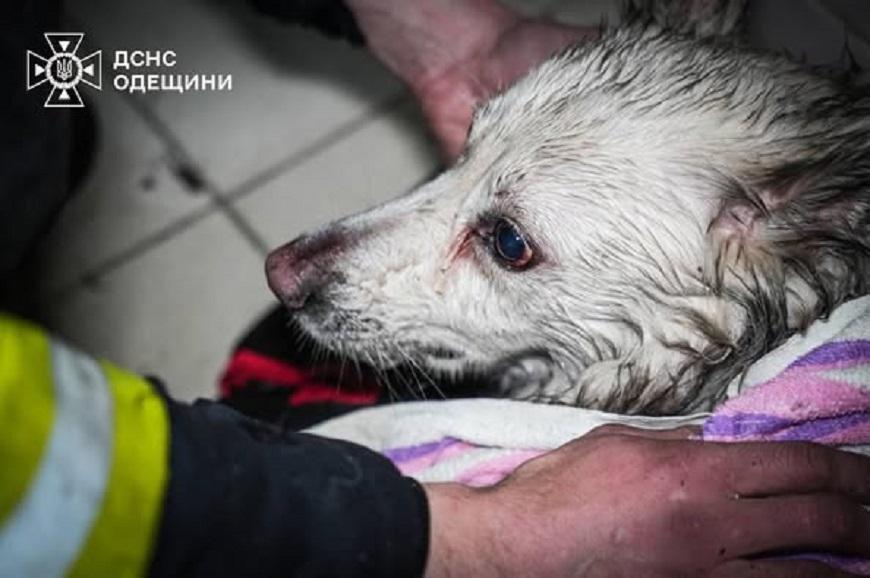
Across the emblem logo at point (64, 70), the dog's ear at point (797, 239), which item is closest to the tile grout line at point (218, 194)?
the emblem logo at point (64, 70)

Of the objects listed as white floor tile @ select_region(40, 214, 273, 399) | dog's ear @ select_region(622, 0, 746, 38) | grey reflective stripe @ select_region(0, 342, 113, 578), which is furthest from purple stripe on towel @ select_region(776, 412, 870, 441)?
white floor tile @ select_region(40, 214, 273, 399)

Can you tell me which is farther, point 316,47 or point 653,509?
point 316,47

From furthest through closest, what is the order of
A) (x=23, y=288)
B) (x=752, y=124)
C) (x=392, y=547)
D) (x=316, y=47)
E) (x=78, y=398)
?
(x=316, y=47), (x=23, y=288), (x=752, y=124), (x=392, y=547), (x=78, y=398)

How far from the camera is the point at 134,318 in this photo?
7.46 ft

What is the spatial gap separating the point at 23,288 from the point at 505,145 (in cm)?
129

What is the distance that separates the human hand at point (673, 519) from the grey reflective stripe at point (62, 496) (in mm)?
351

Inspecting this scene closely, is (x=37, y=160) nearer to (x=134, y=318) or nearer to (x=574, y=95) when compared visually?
(x=574, y=95)

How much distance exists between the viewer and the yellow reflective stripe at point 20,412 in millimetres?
755

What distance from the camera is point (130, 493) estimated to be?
805 mm

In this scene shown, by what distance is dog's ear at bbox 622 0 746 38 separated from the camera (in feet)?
4.73

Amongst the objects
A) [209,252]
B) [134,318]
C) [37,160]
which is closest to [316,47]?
[209,252]

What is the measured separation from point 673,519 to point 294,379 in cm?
73

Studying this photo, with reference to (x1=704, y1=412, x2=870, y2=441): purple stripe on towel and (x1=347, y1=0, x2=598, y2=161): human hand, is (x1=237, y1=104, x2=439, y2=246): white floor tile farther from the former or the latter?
(x1=704, y1=412, x2=870, y2=441): purple stripe on towel

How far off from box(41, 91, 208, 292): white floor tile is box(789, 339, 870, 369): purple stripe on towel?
1576mm
